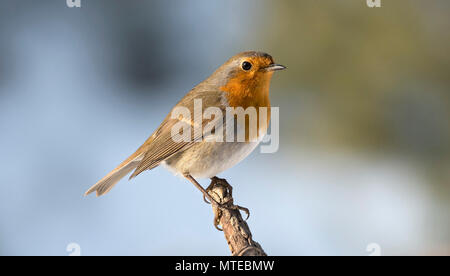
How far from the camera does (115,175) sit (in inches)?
97.3

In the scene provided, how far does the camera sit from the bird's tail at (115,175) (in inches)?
96.0

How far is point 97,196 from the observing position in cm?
243

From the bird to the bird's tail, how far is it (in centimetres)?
5

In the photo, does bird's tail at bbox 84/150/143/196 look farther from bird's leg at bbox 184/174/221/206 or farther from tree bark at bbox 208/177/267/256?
tree bark at bbox 208/177/267/256

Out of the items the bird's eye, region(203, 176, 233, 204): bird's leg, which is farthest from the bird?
region(203, 176, 233, 204): bird's leg

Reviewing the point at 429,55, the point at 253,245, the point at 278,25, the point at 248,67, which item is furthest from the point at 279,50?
the point at 253,245

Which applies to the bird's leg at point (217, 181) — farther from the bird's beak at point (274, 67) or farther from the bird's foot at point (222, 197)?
the bird's beak at point (274, 67)

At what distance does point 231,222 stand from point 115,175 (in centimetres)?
71

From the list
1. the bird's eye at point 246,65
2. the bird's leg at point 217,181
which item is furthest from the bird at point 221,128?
the bird's leg at point 217,181

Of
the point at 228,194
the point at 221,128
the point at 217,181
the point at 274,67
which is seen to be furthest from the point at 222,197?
the point at 274,67

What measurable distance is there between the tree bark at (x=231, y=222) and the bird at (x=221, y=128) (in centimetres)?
8

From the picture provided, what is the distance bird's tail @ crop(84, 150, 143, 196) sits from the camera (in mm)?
2438

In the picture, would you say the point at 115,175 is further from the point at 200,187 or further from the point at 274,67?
the point at 274,67

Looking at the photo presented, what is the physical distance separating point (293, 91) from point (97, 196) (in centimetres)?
195
